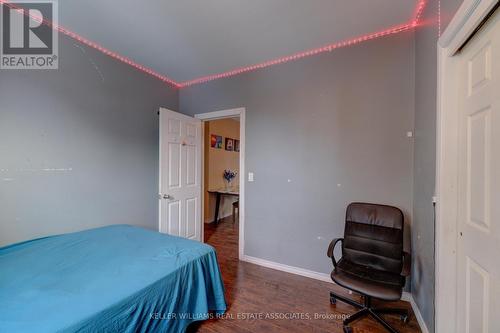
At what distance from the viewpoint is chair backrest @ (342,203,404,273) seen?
180cm

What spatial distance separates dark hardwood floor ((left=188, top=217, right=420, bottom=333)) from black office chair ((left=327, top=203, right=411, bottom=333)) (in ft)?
0.30

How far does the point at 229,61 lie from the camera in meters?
2.66

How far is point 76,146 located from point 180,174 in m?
1.20

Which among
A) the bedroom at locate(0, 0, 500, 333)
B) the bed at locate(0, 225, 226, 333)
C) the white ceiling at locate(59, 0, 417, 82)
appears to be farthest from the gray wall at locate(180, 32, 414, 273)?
the bed at locate(0, 225, 226, 333)

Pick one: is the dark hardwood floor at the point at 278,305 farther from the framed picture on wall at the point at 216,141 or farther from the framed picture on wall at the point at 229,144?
the framed picture on wall at the point at 229,144

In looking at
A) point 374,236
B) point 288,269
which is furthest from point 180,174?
point 374,236

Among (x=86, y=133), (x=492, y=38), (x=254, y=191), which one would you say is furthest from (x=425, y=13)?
(x=86, y=133)

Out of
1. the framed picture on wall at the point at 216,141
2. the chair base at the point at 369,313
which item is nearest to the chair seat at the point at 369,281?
the chair base at the point at 369,313

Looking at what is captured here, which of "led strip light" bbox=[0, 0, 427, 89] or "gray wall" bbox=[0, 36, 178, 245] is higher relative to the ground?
"led strip light" bbox=[0, 0, 427, 89]

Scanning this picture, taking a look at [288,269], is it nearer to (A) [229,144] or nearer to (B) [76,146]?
(B) [76,146]

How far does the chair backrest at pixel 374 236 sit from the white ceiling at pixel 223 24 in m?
1.77

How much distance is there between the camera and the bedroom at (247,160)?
1.18 m

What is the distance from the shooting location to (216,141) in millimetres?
4887

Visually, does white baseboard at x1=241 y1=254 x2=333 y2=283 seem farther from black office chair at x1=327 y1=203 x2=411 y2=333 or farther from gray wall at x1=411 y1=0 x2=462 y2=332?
gray wall at x1=411 y1=0 x2=462 y2=332
